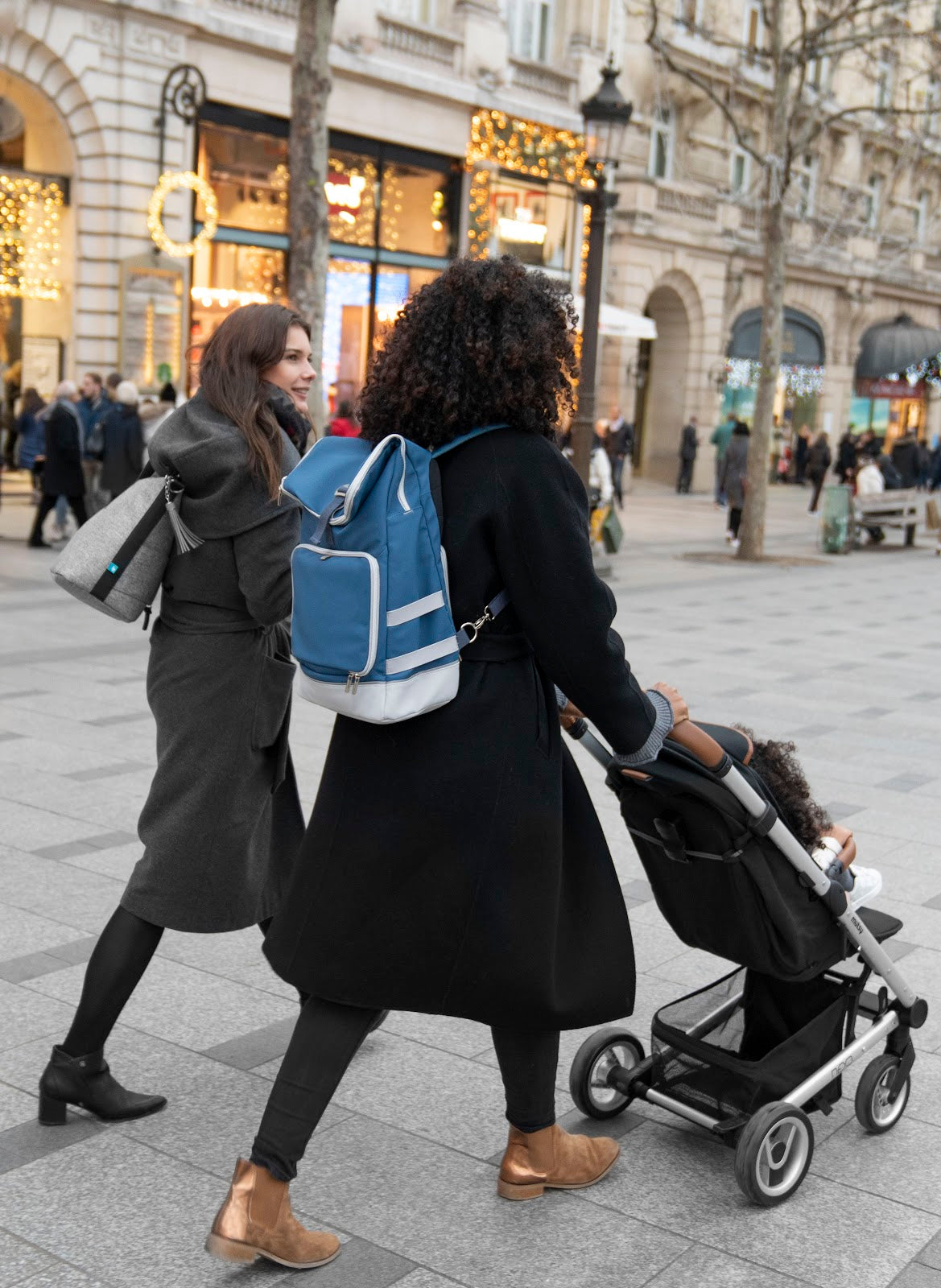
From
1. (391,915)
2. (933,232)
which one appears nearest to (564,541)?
(391,915)

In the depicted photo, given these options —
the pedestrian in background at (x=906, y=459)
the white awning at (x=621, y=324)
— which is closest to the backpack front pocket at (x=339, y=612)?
the white awning at (x=621, y=324)

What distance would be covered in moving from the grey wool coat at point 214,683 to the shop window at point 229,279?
60.8ft

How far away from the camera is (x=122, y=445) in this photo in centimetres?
1429

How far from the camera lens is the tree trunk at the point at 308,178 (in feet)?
43.3

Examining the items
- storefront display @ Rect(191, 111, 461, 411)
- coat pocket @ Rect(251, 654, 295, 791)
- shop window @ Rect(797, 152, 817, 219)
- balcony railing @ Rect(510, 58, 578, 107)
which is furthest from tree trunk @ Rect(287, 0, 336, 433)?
shop window @ Rect(797, 152, 817, 219)

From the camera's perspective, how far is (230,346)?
3.30 meters

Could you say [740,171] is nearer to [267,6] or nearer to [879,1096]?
[267,6]

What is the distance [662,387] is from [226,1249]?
1302 inches

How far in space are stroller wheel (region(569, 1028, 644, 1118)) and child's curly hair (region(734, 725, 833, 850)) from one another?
0.64 m

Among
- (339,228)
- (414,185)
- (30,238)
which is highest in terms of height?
(414,185)

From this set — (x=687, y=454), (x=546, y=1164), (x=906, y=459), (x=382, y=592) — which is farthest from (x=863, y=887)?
(x=687, y=454)

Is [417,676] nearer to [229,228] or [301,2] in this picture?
[301,2]

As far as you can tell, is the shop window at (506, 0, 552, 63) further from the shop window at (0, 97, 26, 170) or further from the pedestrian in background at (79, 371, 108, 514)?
the pedestrian in background at (79, 371, 108, 514)

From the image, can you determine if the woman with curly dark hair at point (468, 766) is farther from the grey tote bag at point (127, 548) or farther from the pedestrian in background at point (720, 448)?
the pedestrian in background at point (720, 448)
